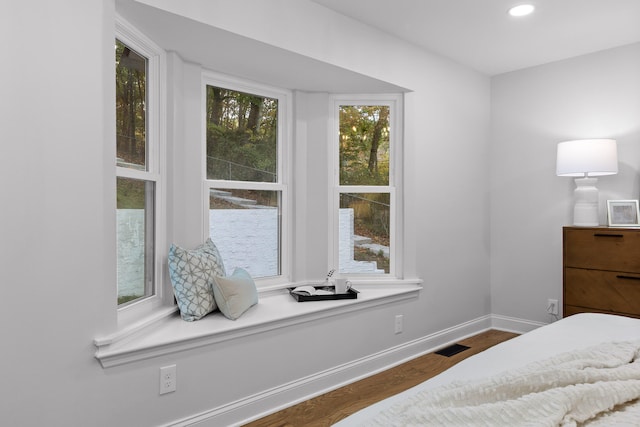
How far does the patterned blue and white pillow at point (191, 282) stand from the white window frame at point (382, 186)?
114 centimetres

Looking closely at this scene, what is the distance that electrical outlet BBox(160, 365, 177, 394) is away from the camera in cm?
204

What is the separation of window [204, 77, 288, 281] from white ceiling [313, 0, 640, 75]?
84 cm

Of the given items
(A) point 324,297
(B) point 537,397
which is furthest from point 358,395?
(B) point 537,397

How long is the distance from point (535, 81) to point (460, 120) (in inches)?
31.2

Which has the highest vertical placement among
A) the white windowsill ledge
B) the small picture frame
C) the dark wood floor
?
the small picture frame

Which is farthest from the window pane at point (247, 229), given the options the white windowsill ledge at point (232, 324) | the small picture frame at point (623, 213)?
the small picture frame at point (623, 213)

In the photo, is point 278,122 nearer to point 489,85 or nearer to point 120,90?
point 120,90

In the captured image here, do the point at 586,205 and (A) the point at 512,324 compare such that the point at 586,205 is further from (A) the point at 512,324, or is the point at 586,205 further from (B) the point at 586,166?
(A) the point at 512,324

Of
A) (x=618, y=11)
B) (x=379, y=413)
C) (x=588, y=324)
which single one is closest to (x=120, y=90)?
(x=379, y=413)

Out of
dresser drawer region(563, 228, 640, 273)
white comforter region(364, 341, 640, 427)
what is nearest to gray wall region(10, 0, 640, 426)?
dresser drawer region(563, 228, 640, 273)

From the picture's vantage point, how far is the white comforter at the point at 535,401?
1.05 meters

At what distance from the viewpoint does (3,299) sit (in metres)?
1.55

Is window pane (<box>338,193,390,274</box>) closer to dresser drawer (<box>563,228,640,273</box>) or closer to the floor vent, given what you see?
the floor vent

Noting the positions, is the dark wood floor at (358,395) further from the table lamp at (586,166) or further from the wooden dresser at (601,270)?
the table lamp at (586,166)
